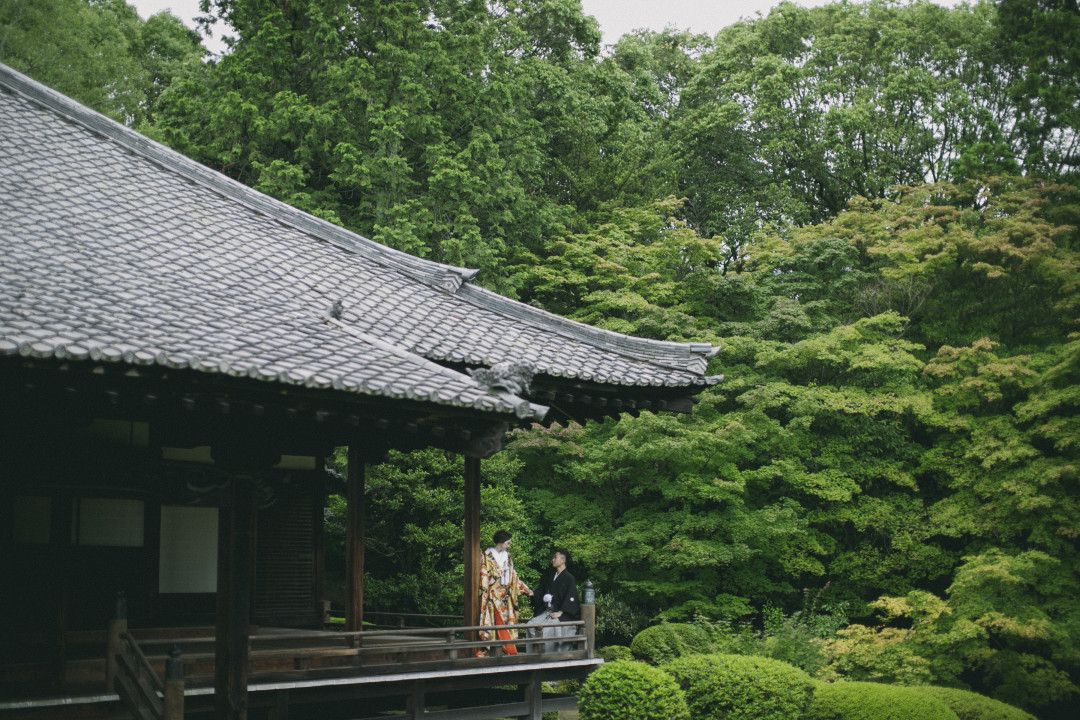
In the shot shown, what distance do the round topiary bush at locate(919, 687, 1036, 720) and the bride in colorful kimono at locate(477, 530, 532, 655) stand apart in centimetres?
489

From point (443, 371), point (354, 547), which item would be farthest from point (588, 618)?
point (443, 371)

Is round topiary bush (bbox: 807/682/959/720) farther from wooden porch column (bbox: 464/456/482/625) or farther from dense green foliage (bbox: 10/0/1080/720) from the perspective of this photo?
wooden porch column (bbox: 464/456/482/625)

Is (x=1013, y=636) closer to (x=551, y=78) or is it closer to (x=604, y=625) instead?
(x=604, y=625)

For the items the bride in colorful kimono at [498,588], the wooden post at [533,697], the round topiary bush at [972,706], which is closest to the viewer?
the wooden post at [533,697]

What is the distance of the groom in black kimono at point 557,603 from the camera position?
9.81 meters

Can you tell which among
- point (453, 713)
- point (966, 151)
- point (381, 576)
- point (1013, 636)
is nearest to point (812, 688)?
point (453, 713)

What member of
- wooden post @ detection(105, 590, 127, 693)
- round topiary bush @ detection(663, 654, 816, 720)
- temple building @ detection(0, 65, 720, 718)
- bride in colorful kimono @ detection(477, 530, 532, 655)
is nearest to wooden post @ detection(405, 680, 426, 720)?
temple building @ detection(0, 65, 720, 718)

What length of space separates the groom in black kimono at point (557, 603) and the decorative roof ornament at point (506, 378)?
3857mm

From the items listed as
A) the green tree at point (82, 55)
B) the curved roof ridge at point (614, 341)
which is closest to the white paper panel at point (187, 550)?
the curved roof ridge at point (614, 341)

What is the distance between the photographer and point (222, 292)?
7.58 m

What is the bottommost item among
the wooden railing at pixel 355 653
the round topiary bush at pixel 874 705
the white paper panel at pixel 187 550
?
the round topiary bush at pixel 874 705

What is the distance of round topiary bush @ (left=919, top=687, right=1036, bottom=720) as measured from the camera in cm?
1055

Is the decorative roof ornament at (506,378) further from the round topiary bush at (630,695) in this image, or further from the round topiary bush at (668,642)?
the round topiary bush at (668,642)

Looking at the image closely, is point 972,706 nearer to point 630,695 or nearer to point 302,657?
point 630,695
